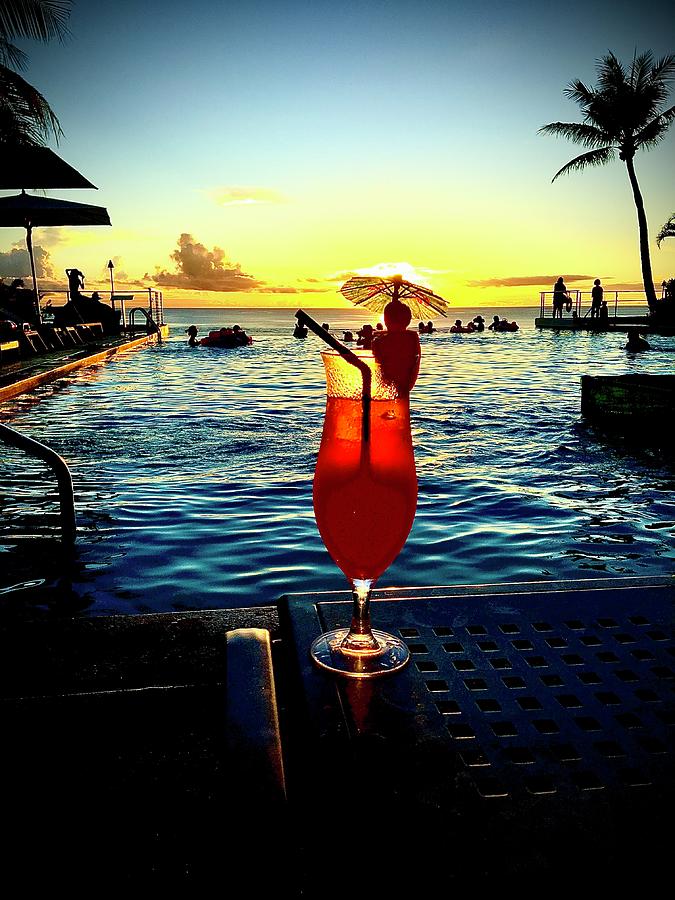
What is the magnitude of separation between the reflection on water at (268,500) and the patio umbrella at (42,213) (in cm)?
695

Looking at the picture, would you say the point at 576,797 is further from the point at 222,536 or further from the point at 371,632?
the point at 222,536

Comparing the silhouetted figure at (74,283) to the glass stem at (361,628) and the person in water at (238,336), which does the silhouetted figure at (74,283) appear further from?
the glass stem at (361,628)

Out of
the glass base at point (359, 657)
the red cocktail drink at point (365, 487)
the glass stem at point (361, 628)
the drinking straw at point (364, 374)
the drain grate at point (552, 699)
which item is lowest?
the drain grate at point (552, 699)

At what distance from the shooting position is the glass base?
930 millimetres

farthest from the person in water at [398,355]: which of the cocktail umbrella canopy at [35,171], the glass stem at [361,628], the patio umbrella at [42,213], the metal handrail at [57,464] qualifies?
the patio umbrella at [42,213]

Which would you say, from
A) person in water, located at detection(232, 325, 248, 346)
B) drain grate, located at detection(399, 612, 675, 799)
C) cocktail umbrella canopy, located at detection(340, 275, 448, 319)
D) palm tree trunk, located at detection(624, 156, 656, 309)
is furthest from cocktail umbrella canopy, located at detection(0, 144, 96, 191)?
palm tree trunk, located at detection(624, 156, 656, 309)

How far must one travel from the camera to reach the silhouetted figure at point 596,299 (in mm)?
32875

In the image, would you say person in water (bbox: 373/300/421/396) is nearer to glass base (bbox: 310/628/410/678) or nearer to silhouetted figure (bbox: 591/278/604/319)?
glass base (bbox: 310/628/410/678)

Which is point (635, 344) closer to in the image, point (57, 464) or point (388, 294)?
point (57, 464)

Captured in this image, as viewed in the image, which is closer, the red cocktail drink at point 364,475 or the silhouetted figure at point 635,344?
the red cocktail drink at point 364,475

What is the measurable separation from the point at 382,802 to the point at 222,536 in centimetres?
369

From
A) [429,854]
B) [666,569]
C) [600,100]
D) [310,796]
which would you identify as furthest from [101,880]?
[600,100]

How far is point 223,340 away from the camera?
967 inches

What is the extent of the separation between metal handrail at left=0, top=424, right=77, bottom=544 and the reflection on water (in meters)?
0.29
